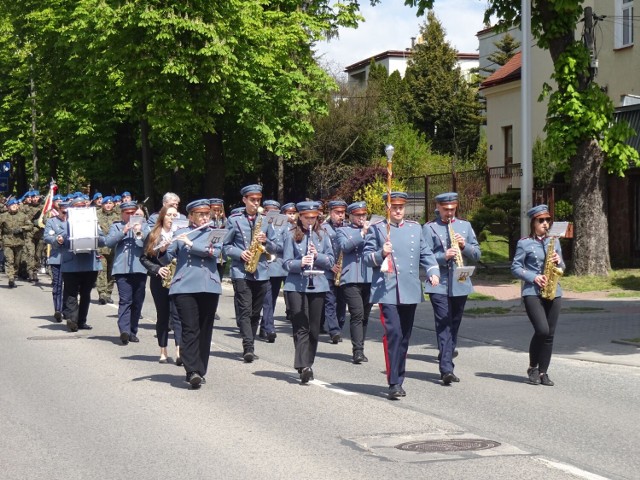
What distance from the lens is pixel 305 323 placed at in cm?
1129

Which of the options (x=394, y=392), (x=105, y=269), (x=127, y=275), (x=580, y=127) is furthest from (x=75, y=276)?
(x=580, y=127)

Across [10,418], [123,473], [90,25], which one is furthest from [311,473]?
[90,25]

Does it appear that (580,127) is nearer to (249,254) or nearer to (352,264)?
(352,264)

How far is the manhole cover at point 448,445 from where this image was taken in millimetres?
8133

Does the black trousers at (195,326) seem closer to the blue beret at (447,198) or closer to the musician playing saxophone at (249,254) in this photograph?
the musician playing saxophone at (249,254)

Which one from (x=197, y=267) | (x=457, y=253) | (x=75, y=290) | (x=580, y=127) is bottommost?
(x=75, y=290)

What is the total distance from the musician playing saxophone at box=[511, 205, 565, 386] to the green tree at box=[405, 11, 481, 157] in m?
53.9

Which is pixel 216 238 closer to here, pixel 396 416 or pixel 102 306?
pixel 396 416

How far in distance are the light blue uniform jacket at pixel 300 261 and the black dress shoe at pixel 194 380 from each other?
134 cm

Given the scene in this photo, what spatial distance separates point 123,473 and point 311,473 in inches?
51.9

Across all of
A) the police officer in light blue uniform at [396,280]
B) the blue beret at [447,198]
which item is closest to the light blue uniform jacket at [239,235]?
the blue beret at [447,198]

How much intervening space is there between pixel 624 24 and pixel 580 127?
1024cm

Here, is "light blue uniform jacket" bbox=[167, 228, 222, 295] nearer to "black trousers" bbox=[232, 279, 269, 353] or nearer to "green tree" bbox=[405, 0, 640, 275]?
"black trousers" bbox=[232, 279, 269, 353]

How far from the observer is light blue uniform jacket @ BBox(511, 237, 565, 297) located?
37.2ft
